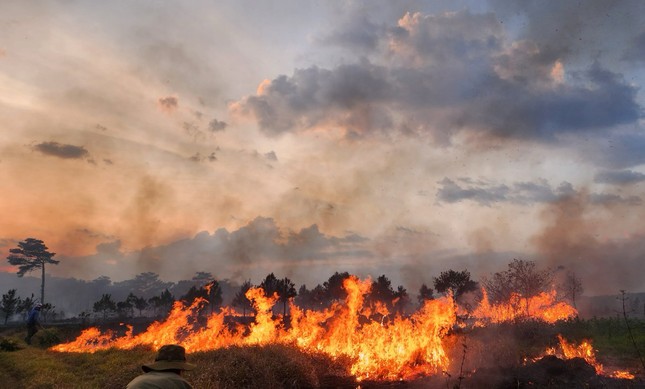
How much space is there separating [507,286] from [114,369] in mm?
39830

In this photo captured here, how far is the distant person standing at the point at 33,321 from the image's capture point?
23.1m

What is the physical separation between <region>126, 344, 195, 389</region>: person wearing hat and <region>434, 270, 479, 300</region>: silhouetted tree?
181ft

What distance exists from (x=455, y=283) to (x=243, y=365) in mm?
47259

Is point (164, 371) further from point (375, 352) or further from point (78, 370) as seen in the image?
point (375, 352)

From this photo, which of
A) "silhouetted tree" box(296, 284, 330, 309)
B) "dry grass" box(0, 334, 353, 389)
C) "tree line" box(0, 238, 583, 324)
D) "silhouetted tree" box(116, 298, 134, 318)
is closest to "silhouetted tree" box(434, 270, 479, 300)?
"tree line" box(0, 238, 583, 324)

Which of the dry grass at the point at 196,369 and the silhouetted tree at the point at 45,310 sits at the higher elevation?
the dry grass at the point at 196,369

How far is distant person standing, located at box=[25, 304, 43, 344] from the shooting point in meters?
23.1

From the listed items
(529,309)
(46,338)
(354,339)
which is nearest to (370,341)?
(354,339)

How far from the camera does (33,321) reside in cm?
2359

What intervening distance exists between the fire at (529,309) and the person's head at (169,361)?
37662 mm

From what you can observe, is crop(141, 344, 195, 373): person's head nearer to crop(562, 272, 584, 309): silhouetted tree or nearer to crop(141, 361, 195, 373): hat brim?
crop(141, 361, 195, 373): hat brim

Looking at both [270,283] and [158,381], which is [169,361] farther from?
[270,283]

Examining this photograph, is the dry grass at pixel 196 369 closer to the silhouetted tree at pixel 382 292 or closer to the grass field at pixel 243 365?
the grass field at pixel 243 365

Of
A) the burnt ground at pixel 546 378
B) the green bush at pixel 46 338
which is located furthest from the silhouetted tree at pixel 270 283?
the burnt ground at pixel 546 378
